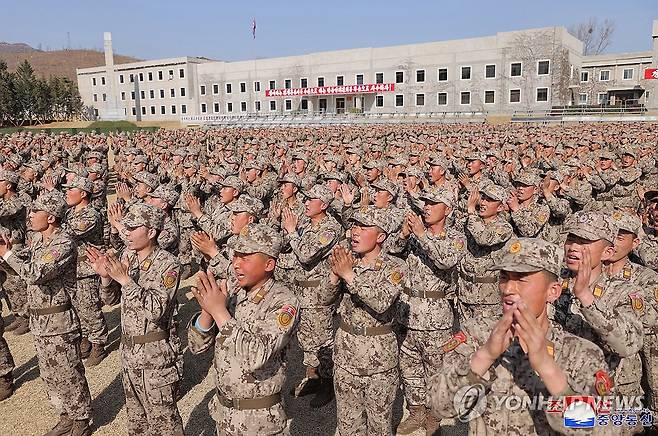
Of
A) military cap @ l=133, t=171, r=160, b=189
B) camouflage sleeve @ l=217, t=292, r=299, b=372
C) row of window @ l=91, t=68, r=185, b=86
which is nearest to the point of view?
camouflage sleeve @ l=217, t=292, r=299, b=372

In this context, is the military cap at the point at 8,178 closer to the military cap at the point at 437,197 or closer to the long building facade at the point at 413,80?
the military cap at the point at 437,197

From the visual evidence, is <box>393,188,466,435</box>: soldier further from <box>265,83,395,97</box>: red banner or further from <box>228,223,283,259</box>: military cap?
<box>265,83,395,97</box>: red banner

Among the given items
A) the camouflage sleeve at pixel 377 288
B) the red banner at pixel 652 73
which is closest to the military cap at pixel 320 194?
the camouflage sleeve at pixel 377 288

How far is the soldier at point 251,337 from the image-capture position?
3.00m

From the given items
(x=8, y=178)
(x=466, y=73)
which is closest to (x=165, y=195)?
(x=8, y=178)

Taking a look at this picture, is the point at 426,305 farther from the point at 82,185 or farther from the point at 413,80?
the point at 413,80

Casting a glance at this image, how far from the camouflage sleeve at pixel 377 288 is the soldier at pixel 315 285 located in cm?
141

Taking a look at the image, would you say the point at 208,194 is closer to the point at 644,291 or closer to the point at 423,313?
the point at 423,313

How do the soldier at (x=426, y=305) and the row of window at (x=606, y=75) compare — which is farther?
the row of window at (x=606, y=75)

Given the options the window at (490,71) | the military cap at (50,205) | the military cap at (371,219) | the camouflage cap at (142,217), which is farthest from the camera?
the window at (490,71)

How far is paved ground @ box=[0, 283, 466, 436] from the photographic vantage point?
495 centimetres

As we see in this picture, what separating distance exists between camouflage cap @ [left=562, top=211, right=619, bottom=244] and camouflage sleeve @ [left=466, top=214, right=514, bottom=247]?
5.75 ft

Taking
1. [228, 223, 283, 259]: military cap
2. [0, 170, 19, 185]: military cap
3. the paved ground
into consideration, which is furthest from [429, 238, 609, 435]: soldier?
[0, 170, 19, 185]: military cap

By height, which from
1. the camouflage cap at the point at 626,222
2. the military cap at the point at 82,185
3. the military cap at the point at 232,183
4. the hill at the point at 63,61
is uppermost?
the hill at the point at 63,61
